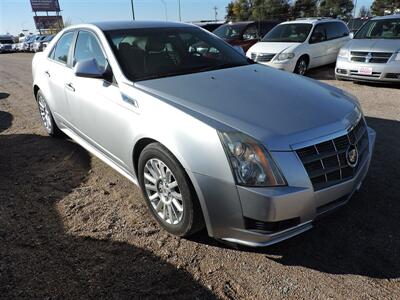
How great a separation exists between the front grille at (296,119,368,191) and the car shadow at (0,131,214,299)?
3.49 feet

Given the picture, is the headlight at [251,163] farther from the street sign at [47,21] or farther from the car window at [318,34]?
the street sign at [47,21]

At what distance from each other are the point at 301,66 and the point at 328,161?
816 cm

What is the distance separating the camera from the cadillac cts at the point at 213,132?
251cm

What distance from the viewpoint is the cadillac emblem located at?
2.78 meters

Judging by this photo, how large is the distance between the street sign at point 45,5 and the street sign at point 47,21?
5.09ft

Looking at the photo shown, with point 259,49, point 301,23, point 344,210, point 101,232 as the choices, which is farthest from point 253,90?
point 301,23

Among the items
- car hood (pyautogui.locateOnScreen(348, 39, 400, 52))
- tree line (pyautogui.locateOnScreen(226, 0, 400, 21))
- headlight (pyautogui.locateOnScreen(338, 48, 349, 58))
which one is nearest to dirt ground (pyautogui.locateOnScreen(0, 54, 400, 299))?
car hood (pyautogui.locateOnScreen(348, 39, 400, 52))

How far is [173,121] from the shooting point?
281 centimetres

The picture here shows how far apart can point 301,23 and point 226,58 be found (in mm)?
7682

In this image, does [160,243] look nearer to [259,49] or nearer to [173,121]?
[173,121]

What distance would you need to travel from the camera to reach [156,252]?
300 centimetres

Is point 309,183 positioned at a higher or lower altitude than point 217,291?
higher

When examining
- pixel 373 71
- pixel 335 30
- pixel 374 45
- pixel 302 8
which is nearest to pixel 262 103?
pixel 373 71

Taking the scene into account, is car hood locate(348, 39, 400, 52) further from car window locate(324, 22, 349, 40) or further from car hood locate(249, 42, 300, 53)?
car window locate(324, 22, 349, 40)
